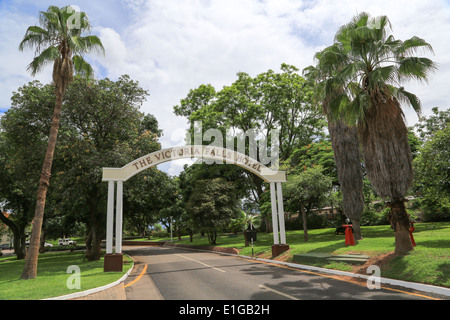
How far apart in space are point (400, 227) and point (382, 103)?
5152 millimetres

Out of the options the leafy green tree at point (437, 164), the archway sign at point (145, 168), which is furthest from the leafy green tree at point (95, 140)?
the leafy green tree at point (437, 164)

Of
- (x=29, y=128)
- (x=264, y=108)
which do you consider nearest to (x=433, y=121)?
(x=264, y=108)

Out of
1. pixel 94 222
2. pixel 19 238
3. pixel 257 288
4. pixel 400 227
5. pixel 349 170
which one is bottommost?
pixel 257 288

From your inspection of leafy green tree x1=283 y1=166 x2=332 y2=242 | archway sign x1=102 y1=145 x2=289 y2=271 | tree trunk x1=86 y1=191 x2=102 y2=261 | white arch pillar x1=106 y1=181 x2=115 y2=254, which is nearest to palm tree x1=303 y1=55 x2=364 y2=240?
leafy green tree x1=283 y1=166 x2=332 y2=242

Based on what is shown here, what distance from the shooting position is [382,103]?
12.6 m

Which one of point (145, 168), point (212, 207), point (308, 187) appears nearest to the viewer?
point (145, 168)

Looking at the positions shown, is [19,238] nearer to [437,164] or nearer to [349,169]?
[349,169]

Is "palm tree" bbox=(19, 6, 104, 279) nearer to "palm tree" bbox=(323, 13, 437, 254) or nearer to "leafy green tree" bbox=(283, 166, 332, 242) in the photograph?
"palm tree" bbox=(323, 13, 437, 254)

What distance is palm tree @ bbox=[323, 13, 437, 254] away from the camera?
12.1 metres

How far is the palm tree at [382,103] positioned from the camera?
12.1 metres

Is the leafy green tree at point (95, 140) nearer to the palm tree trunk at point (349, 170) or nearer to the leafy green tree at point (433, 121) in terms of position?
the palm tree trunk at point (349, 170)
